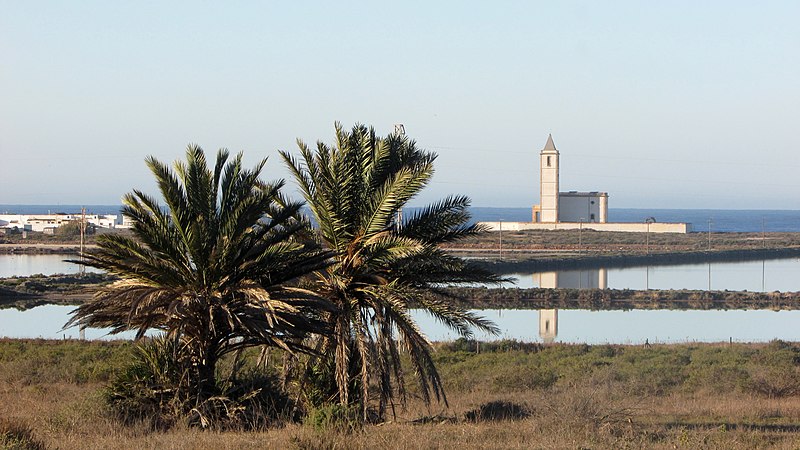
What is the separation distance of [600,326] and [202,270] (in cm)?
2988

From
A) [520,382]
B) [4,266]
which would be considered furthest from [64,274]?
[520,382]

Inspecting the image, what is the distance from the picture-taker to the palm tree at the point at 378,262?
574 inches

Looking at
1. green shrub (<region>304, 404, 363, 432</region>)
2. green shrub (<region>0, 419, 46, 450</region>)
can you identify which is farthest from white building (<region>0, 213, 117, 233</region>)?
green shrub (<region>0, 419, 46, 450</region>)

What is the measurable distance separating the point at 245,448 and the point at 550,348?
70.4 feet

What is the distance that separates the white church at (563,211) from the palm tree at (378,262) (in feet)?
288

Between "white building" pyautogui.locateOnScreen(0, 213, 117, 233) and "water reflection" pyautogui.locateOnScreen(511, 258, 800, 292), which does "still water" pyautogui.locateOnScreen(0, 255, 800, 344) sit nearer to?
"water reflection" pyautogui.locateOnScreen(511, 258, 800, 292)

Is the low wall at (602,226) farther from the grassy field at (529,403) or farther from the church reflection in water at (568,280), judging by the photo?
the grassy field at (529,403)

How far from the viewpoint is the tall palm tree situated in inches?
542

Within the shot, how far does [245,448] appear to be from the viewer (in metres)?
9.98

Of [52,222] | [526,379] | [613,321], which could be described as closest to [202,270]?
[526,379]

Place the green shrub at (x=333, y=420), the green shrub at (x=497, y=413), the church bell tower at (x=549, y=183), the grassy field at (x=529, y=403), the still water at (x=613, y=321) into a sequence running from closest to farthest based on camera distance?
1. the grassy field at (x=529, y=403)
2. the green shrub at (x=333, y=420)
3. the green shrub at (x=497, y=413)
4. the still water at (x=613, y=321)
5. the church bell tower at (x=549, y=183)

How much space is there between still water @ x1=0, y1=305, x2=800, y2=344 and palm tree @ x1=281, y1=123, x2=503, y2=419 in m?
18.0

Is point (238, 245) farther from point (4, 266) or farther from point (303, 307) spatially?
point (4, 266)

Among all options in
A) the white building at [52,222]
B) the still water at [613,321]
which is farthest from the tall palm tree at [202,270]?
the white building at [52,222]
